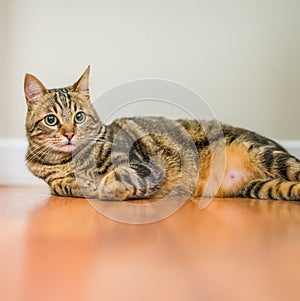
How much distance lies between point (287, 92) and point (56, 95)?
1.14 metres

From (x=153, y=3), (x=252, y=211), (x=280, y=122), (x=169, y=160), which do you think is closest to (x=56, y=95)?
(x=169, y=160)

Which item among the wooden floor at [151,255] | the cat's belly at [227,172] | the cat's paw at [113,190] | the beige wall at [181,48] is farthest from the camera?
the beige wall at [181,48]

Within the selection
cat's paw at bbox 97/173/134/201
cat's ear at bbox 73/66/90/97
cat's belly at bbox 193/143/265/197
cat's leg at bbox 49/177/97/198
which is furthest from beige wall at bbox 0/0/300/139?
cat's paw at bbox 97/173/134/201

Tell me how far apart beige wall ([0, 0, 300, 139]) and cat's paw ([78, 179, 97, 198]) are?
2.08 feet

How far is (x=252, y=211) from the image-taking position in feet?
4.95

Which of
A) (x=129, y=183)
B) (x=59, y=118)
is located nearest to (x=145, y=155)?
(x=129, y=183)

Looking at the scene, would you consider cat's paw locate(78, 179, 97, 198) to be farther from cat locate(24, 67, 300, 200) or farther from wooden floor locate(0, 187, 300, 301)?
wooden floor locate(0, 187, 300, 301)

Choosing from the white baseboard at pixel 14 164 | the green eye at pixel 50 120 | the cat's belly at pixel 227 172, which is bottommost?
the white baseboard at pixel 14 164

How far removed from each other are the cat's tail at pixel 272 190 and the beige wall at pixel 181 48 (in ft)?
1.62

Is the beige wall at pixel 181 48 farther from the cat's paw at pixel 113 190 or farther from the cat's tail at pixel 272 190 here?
the cat's paw at pixel 113 190

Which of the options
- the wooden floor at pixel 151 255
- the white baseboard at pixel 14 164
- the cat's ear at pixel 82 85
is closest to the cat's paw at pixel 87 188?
the wooden floor at pixel 151 255

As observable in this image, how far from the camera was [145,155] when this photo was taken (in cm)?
178

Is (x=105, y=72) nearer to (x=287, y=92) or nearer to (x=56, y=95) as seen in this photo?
(x=56, y=95)

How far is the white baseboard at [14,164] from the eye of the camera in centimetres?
225
